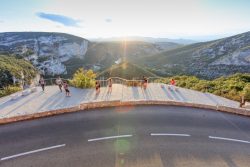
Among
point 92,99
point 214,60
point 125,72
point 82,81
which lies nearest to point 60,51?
point 125,72

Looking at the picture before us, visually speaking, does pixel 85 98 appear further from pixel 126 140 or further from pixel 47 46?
pixel 47 46

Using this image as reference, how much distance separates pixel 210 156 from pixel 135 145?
3.26m

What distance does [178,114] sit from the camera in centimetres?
1655

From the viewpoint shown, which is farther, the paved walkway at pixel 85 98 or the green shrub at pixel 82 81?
the green shrub at pixel 82 81

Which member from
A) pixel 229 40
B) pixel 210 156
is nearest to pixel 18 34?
pixel 229 40

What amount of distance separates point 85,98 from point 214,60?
343 feet

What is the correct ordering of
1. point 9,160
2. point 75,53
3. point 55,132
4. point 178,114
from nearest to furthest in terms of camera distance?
1. point 9,160
2. point 55,132
3. point 178,114
4. point 75,53

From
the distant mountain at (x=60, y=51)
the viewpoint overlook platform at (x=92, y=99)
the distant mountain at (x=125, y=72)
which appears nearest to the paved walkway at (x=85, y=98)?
the viewpoint overlook platform at (x=92, y=99)

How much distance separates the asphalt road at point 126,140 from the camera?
34.4 feet

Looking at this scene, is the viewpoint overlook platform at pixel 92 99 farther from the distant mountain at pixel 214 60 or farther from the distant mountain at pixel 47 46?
the distant mountain at pixel 47 46

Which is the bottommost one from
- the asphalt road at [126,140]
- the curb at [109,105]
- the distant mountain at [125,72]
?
the distant mountain at [125,72]

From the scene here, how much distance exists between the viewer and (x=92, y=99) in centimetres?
1908

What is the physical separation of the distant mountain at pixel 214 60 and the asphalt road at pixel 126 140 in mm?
80086

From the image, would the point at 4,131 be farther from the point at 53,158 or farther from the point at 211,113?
the point at 211,113
